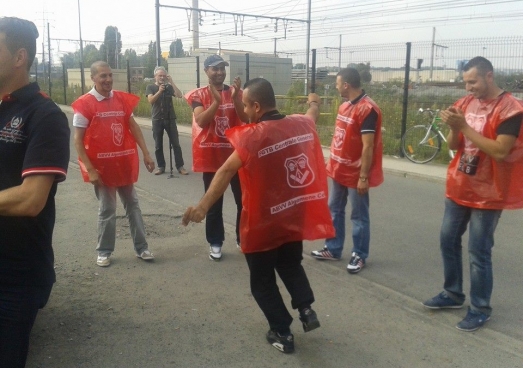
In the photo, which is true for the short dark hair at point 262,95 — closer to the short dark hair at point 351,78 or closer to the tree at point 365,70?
the short dark hair at point 351,78

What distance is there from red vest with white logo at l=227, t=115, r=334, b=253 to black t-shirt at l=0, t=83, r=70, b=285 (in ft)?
4.44

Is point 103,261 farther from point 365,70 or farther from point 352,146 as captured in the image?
point 365,70

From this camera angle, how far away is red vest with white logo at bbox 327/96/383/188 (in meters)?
Result: 5.07

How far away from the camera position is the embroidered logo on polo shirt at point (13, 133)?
2.26m

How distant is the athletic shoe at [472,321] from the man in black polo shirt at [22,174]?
9.80ft

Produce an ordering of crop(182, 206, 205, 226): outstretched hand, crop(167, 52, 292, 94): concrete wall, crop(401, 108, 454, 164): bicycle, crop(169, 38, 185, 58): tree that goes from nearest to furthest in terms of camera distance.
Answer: crop(182, 206, 205, 226): outstretched hand
crop(401, 108, 454, 164): bicycle
crop(167, 52, 292, 94): concrete wall
crop(169, 38, 185, 58): tree

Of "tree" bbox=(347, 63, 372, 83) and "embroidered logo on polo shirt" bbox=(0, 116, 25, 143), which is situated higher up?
"tree" bbox=(347, 63, 372, 83)

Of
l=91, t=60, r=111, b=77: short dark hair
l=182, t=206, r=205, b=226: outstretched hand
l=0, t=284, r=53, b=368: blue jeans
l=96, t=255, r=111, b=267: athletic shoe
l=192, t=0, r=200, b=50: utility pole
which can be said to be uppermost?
l=192, t=0, r=200, b=50: utility pole

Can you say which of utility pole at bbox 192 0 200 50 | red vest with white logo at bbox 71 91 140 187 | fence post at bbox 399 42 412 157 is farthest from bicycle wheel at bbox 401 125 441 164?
utility pole at bbox 192 0 200 50

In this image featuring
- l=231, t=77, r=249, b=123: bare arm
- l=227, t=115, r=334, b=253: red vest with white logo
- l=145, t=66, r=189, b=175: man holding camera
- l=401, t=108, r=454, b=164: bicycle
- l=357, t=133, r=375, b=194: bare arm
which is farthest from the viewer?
l=401, t=108, r=454, b=164: bicycle

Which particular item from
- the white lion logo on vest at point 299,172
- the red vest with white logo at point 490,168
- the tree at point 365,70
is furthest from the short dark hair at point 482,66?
the tree at point 365,70

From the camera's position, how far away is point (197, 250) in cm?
592

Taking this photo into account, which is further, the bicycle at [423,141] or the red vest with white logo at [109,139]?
the bicycle at [423,141]

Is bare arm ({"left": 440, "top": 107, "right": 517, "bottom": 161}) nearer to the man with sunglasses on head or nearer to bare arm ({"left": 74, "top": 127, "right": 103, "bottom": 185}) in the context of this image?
the man with sunglasses on head
